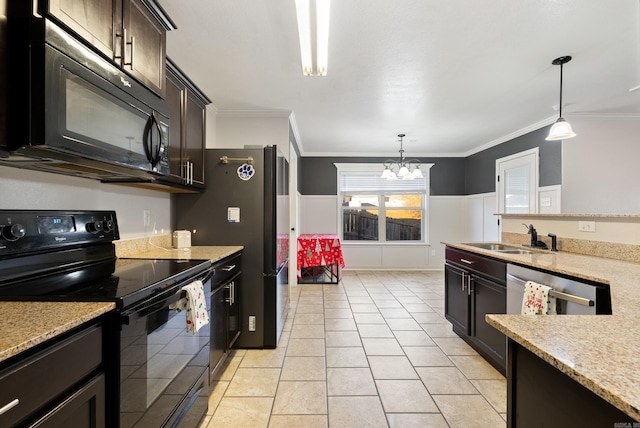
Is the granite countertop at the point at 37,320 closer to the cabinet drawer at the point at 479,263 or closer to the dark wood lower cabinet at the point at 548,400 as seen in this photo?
the dark wood lower cabinet at the point at 548,400

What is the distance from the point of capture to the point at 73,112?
1105 mm

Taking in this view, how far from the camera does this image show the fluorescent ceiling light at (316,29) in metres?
1.50

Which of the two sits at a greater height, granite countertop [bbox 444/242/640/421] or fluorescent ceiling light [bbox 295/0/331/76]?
fluorescent ceiling light [bbox 295/0/331/76]

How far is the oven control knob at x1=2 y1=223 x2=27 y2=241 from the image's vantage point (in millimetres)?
1212

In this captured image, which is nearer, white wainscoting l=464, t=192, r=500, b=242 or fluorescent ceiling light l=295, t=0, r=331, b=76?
fluorescent ceiling light l=295, t=0, r=331, b=76

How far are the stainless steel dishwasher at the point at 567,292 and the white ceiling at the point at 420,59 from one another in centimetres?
164

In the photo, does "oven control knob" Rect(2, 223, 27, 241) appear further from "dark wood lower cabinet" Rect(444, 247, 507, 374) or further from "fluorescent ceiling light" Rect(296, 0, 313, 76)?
"dark wood lower cabinet" Rect(444, 247, 507, 374)

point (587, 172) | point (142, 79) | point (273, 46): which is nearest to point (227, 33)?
point (273, 46)

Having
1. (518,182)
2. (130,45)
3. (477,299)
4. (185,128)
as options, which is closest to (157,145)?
(130,45)

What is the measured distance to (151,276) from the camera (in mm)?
1393

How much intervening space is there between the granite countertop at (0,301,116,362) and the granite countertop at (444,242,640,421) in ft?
4.02

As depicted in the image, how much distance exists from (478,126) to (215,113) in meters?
3.68

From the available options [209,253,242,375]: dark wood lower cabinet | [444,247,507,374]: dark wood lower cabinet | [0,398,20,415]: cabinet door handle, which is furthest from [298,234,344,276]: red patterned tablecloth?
[0,398,20,415]: cabinet door handle

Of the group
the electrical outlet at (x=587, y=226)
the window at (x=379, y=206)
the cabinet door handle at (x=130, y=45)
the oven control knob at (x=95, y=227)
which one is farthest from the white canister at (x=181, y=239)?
the window at (x=379, y=206)
